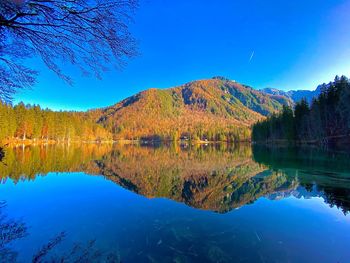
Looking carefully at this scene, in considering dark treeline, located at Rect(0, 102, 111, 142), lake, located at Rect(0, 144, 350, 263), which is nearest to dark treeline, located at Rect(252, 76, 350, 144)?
lake, located at Rect(0, 144, 350, 263)

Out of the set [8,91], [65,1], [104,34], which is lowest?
[8,91]

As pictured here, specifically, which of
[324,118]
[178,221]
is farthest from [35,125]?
[324,118]

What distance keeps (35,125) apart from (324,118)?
286 ft

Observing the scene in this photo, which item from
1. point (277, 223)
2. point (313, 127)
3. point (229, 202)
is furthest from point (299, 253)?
point (313, 127)

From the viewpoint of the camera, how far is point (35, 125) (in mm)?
80750

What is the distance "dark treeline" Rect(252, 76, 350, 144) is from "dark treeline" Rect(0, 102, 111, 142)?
221 feet

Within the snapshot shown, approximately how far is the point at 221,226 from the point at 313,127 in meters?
63.4

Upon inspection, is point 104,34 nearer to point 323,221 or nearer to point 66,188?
point 323,221

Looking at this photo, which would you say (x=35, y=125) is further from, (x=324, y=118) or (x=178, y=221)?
(x=324, y=118)

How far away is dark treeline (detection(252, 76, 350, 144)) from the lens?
48031 millimetres

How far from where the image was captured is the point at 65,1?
3932 mm

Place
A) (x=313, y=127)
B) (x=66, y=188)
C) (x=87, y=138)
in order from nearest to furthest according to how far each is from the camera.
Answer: (x=66, y=188)
(x=313, y=127)
(x=87, y=138)

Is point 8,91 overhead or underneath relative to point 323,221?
overhead

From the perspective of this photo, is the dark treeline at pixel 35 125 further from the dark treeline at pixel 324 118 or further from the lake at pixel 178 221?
the dark treeline at pixel 324 118
